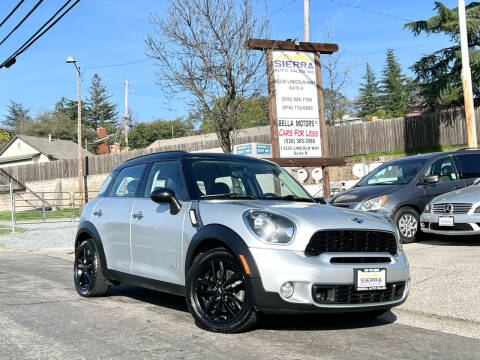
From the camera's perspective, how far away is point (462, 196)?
9.98m

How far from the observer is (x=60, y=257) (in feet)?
41.1

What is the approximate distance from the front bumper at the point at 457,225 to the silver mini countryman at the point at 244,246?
4.54 m

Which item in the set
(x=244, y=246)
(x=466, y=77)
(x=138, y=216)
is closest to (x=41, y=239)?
(x=138, y=216)

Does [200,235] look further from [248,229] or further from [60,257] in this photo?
[60,257]

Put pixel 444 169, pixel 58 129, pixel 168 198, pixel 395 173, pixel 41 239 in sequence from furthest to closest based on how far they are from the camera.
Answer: pixel 58 129 < pixel 41 239 < pixel 395 173 < pixel 444 169 < pixel 168 198

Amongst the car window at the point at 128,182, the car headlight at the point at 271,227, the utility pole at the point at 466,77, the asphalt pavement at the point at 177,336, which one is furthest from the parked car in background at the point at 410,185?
the utility pole at the point at 466,77

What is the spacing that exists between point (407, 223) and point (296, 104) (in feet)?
15.8

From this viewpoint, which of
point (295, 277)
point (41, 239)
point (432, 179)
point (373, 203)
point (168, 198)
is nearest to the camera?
point (295, 277)

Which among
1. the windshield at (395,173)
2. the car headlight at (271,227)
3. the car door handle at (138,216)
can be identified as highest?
the windshield at (395,173)

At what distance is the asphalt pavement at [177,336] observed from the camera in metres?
4.31

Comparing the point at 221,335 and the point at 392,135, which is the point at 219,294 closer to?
the point at 221,335

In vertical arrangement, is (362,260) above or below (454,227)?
above

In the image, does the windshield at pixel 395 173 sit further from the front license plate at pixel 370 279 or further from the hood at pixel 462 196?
the front license plate at pixel 370 279

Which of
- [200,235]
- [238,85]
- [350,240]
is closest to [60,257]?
[238,85]
